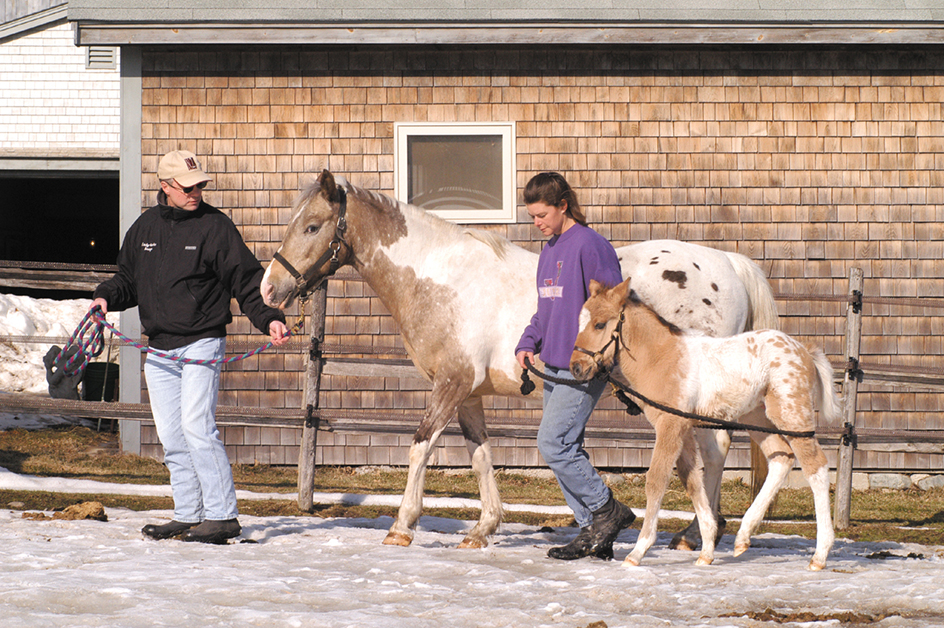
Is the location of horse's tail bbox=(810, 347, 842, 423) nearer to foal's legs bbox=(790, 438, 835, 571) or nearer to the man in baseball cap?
foal's legs bbox=(790, 438, 835, 571)

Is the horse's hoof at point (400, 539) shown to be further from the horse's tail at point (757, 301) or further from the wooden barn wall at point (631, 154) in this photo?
the wooden barn wall at point (631, 154)

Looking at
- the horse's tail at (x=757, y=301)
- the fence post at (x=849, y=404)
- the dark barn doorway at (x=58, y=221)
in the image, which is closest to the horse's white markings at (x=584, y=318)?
the horse's tail at (x=757, y=301)

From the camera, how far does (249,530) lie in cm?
527

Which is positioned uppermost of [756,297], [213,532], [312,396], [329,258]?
[329,258]

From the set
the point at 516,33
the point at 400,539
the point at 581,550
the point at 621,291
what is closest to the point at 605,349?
the point at 621,291

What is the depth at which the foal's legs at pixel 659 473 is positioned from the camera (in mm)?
4164

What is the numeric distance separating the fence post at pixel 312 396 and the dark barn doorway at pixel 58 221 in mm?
14064

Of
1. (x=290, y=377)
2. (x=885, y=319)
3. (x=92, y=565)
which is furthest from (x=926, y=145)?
(x=92, y=565)

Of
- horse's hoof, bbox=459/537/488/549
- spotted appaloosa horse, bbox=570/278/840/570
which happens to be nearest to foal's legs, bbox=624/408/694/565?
spotted appaloosa horse, bbox=570/278/840/570

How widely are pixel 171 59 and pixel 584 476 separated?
642cm

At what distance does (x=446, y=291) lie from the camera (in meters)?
4.96

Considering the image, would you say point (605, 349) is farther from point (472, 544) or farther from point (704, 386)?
Answer: point (472, 544)

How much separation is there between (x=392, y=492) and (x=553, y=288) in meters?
3.80

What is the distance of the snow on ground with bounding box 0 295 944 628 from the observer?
3.28 m
